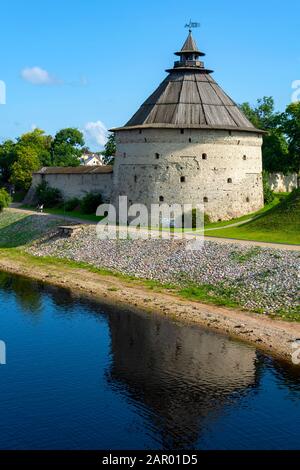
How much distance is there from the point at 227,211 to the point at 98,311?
734 inches

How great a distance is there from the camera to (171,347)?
23.3m

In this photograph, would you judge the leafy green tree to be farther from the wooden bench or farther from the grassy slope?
the wooden bench

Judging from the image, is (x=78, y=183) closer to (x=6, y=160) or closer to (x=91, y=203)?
(x=91, y=203)

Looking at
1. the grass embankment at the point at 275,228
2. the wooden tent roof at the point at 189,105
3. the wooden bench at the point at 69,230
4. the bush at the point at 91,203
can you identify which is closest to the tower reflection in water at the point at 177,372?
the grass embankment at the point at 275,228

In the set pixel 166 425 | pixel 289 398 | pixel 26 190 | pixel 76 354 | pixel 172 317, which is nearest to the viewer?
pixel 166 425

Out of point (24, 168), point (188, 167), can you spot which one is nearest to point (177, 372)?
point (188, 167)

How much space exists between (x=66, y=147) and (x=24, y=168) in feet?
51.9

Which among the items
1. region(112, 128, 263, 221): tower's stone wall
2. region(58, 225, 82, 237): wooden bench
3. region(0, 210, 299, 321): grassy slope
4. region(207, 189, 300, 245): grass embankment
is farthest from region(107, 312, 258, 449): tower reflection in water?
region(112, 128, 263, 221): tower's stone wall

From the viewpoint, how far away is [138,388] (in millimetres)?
19156

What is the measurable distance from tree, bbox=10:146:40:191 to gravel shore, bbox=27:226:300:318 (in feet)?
94.3

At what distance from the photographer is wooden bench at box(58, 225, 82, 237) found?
42.0 metres

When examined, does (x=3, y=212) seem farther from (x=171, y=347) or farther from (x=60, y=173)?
(x=171, y=347)
